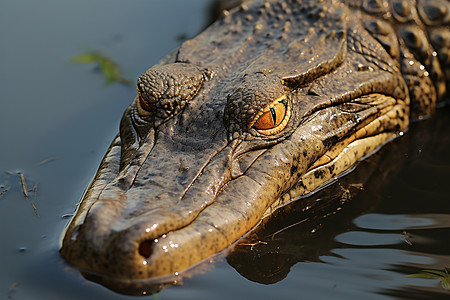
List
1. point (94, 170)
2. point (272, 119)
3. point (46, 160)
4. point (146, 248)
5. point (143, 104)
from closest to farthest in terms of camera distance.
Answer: point (146, 248), point (272, 119), point (143, 104), point (94, 170), point (46, 160)

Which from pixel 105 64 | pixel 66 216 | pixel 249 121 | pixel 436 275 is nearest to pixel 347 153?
pixel 249 121

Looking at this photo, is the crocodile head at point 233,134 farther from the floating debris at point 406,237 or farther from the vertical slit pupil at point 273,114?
the floating debris at point 406,237

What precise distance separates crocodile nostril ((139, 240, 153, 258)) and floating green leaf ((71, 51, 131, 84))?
115 inches

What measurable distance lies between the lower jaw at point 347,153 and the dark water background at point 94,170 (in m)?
0.08

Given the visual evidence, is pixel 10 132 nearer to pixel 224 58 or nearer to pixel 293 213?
pixel 224 58

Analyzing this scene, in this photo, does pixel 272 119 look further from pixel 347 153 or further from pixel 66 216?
pixel 66 216

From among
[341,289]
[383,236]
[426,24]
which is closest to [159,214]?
[341,289]

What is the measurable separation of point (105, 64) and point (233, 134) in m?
2.73

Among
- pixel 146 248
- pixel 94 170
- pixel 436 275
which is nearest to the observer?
pixel 146 248

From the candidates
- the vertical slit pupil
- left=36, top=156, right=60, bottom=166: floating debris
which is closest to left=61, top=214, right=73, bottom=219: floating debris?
left=36, top=156, right=60, bottom=166: floating debris

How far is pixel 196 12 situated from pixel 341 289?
444 cm

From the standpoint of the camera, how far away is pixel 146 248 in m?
3.21

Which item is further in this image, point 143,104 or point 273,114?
point 143,104

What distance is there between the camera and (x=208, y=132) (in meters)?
3.91
